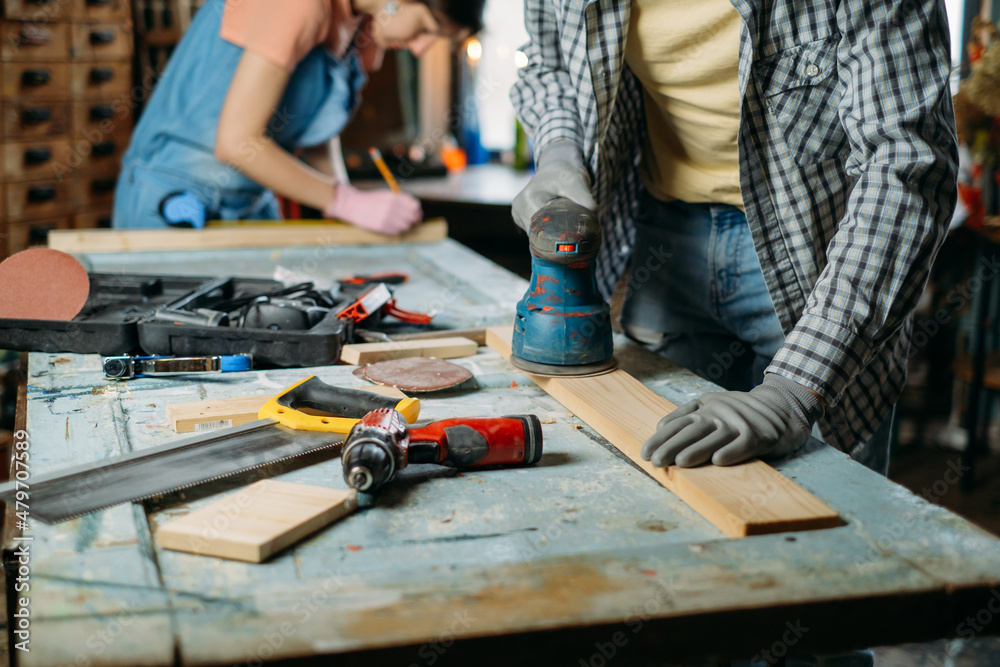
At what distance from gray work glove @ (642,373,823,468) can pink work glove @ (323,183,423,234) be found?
1506 mm

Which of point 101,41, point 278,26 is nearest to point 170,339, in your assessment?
point 278,26

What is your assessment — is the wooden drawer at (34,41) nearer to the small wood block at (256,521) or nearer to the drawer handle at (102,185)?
the drawer handle at (102,185)

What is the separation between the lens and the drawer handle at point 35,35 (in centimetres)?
293

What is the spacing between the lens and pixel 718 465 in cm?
97

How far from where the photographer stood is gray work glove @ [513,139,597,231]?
134 centimetres

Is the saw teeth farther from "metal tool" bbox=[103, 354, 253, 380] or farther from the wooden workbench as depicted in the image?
"metal tool" bbox=[103, 354, 253, 380]

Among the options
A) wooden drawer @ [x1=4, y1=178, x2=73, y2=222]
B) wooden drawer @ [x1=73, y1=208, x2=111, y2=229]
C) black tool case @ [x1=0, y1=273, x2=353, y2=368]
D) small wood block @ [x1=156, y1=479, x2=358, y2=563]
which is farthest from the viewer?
wooden drawer @ [x1=73, y1=208, x2=111, y2=229]

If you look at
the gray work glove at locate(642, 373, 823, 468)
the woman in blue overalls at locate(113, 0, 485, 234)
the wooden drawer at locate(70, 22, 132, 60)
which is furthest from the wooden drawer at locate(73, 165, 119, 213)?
the gray work glove at locate(642, 373, 823, 468)

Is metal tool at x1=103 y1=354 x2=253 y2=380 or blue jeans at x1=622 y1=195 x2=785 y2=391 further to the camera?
blue jeans at x1=622 y1=195 x2=785 y2=391

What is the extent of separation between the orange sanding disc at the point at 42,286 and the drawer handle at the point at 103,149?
2240 mm

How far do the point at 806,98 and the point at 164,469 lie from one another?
1.06 meters

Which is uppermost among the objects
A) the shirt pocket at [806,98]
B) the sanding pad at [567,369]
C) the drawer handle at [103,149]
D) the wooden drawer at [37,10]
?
the wooden drawer at [37,10]

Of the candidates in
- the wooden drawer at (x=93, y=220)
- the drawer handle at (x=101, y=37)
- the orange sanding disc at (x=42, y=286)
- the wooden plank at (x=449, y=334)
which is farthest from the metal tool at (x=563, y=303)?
the drawer handle at (x=101, y=37)

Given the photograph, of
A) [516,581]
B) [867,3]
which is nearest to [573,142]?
[867,3]
